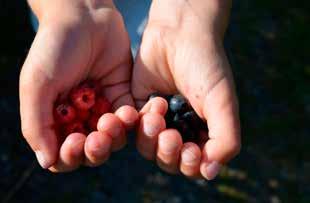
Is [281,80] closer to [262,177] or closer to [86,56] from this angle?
[262,177]

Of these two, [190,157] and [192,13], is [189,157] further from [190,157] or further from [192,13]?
[192,13]

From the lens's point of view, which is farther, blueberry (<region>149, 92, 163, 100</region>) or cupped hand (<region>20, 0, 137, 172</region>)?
blueberry (<region>149, 92, 163, 100</region>)

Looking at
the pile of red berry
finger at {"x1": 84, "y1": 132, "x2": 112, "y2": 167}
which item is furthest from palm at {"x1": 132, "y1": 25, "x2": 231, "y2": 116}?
finger at {"x1": 84, "y1": 132, "x2": 112, "y2": 167}

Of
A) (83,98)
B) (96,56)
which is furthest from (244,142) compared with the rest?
(83,98)

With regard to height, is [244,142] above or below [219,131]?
below

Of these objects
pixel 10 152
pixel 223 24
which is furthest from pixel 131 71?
pixel 10 152

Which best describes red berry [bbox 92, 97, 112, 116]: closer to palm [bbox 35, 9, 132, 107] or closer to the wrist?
palm [bbox 35, 9, 132, 107]

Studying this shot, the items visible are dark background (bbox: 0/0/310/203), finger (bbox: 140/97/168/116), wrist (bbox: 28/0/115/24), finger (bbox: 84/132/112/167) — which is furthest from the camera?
dark background (bbox: 0/0/310/203)
